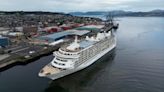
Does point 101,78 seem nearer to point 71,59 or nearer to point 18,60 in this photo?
point 71,59

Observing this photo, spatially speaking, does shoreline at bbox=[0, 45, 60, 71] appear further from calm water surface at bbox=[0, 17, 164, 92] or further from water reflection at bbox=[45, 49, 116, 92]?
water reflection at bbox=[45, 49, 116, 92]

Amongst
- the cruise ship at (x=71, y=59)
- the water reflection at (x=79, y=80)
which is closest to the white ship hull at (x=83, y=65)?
the cruise ship at (x=71, y=59)

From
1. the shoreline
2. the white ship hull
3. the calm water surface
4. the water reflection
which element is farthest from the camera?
the shoreline

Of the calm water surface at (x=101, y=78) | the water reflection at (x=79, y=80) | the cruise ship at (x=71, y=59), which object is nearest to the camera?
the calm water surface at (x=101, y=78)

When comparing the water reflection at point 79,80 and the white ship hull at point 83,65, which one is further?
the white ship hull at point 83,65

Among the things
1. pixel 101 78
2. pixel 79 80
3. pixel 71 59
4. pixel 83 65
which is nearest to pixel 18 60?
pixel 71 59

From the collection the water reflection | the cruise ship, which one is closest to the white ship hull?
the cruise ship

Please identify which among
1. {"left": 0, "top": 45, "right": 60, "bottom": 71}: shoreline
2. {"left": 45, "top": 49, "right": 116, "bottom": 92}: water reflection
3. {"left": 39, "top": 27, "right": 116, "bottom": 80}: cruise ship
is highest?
{"left": 39, "top": 27, "right": 116, "bottom": 80}: cruise ship

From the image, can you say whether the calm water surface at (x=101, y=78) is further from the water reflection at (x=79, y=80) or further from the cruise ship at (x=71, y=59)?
the cruise ship at (x=71, y=59)

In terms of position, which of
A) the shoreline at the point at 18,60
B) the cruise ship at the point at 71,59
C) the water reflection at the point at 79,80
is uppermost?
the cruise ship at the point at 71,59
